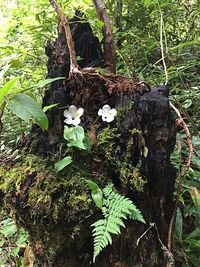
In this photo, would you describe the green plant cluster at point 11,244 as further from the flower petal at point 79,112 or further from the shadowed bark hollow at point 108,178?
the flower petal at point 79,112

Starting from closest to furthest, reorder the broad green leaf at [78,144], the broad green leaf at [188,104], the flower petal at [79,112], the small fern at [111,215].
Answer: the small fern at [111,215] → the broad green leaf at [78,144] → the flower petal at [79,112] → the broad green leaf at [188,104]

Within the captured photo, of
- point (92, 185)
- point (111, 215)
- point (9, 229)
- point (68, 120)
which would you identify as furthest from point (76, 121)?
point (9, 229)

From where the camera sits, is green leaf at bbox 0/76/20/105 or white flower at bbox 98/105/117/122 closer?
green leaf at bbox 0/76/20/105

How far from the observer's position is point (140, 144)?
3.22 ft

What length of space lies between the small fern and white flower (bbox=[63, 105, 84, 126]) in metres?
0.26

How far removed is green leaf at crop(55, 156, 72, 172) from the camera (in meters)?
0.95

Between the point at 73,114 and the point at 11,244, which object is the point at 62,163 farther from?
the point at 11,244

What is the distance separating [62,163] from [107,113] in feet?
0.77

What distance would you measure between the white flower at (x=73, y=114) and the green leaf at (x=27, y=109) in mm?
101

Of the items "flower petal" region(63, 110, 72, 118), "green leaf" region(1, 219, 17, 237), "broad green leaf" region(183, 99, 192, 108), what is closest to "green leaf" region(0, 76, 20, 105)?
"flower petal" region(63, 110, 72, 118)

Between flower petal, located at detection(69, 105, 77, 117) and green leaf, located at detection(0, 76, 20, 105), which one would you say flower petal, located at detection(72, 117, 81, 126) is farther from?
green leaf, located at detection(0, 76, 20, 105)

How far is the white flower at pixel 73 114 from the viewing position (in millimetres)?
1031

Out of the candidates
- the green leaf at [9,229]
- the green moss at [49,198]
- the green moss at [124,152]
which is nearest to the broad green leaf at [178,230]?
the green moss at [124,152]

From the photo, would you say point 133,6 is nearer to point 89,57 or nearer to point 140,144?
point 89,57
